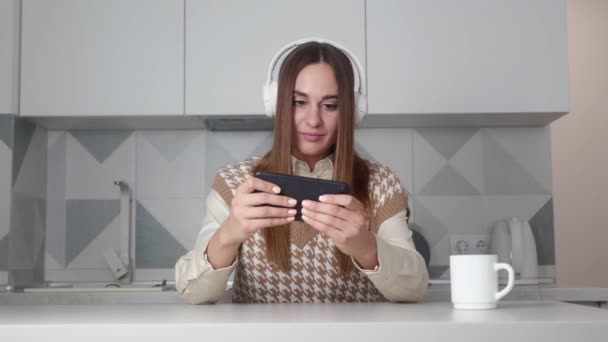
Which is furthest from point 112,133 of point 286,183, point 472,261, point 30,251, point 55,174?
point 472,261

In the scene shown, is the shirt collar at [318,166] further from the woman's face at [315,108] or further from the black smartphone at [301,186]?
the black smartphone at [301,186]

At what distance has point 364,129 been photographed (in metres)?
2.92

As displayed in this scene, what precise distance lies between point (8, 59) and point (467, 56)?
5.16 feet

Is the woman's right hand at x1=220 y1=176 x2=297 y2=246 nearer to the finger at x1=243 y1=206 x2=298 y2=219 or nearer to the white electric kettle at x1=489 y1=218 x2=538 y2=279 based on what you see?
the finger at x1=243 y1=206 x2=298 y2=219

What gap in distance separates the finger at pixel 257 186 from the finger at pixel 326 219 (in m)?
0.06

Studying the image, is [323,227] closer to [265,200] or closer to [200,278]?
[265,200]

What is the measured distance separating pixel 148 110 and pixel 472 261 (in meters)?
1.76

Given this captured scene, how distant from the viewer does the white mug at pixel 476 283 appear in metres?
1.05

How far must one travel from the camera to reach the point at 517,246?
272 cm

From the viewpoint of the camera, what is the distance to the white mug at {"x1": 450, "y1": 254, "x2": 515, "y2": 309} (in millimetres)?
1053

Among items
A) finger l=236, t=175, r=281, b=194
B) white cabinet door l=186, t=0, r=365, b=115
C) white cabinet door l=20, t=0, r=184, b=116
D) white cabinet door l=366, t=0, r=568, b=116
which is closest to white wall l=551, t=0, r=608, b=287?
white cabinet door l=366, t=0, r=568, b=116

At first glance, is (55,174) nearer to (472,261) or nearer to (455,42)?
(455,42)

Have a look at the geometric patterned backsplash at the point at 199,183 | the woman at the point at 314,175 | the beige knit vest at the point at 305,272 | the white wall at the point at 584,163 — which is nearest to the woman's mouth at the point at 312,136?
the woman at the point at 314,175

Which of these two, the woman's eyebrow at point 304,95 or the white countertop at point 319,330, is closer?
the white countertop at point 319,330
